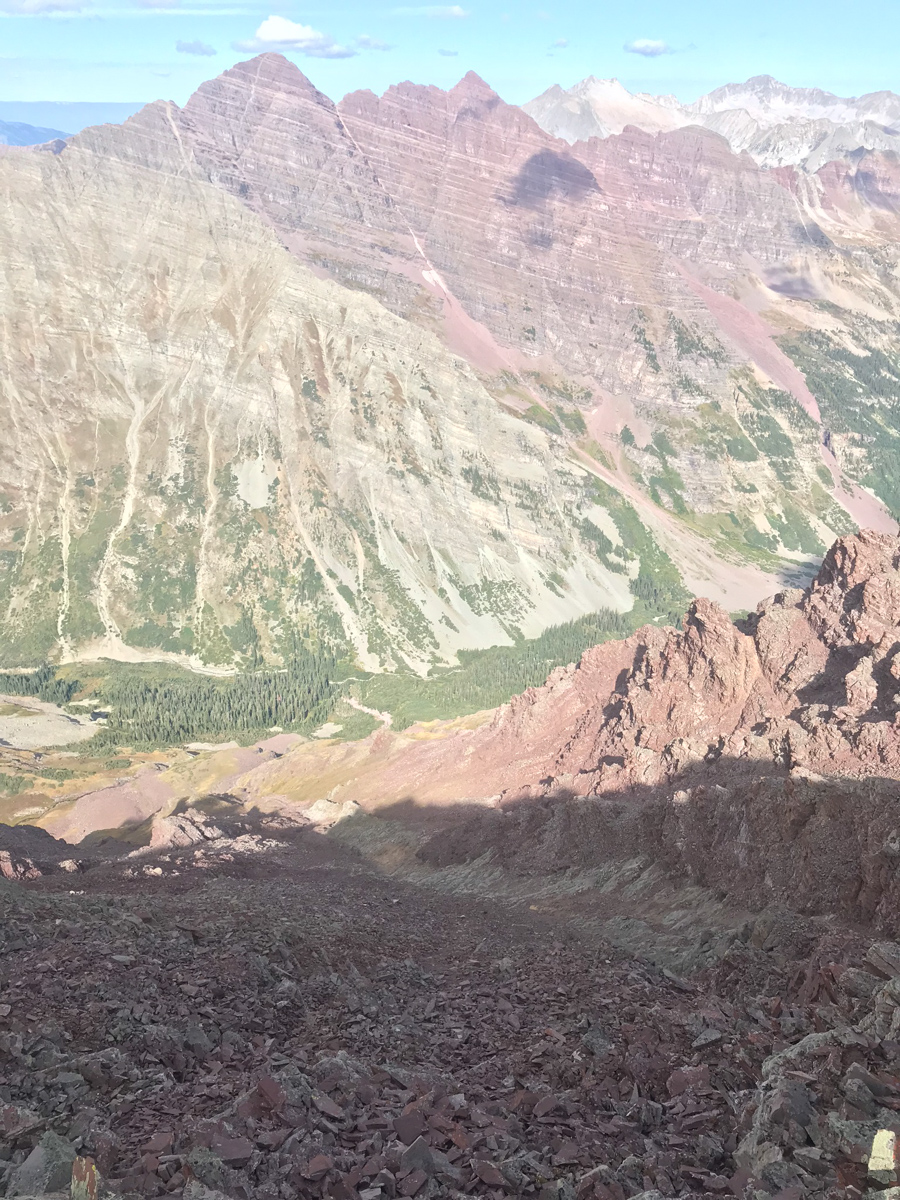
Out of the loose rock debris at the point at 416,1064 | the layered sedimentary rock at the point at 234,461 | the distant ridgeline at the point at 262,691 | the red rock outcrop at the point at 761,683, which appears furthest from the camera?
the layered sedimentary rock at the point at 234,461

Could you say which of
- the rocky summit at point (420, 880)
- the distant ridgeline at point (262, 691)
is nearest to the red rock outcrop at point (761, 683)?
the rocky summit at point (420, 880)

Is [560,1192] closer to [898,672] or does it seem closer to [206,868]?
[898,672]

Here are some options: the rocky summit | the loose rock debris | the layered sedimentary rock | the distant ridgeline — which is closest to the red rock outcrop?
the rocky summit

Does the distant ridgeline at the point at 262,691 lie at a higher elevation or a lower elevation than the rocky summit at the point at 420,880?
lower

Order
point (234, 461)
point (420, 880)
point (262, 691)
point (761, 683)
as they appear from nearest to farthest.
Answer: point (420, 880)
point (761, 683)
point (262, 691)
point (234, 461)

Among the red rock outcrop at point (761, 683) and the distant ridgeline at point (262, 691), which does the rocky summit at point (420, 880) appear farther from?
the distant ridgeline at point (262, 691)

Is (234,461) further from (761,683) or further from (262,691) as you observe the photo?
(761,683)

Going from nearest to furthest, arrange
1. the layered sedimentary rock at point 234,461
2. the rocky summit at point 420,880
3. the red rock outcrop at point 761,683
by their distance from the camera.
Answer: the rocky summit at point 420,880 → the red rock outcrop at point 761,683 → the layered sedimentary rock at point 234,461

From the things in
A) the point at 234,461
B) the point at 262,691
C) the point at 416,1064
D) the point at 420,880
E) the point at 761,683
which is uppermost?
the point at 234,461

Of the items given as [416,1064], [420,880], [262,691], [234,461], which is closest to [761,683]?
[420,880]

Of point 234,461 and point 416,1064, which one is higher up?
point 234,461

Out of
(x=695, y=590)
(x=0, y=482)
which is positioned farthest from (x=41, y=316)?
(x=695, y=590)

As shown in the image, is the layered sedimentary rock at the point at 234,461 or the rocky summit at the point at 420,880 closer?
the rocky summit at the point at 420,880

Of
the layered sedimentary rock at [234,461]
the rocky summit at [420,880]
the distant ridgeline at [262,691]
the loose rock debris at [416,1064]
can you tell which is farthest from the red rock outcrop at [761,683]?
the layered sedimentary rock at [234,461]
